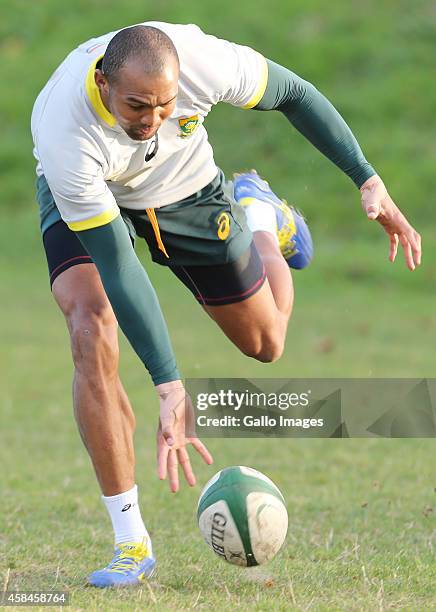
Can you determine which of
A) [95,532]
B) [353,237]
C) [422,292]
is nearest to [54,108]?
[95,532]

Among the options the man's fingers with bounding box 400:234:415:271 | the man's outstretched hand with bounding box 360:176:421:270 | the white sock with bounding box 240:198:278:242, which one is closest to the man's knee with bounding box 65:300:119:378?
the man's outstretched hand with bounding box 360:176:421:270

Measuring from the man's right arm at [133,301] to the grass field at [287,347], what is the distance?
0.95 meters

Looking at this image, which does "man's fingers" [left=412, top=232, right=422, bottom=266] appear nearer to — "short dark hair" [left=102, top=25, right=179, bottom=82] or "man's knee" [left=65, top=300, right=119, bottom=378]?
"man's knee" [left=65, top=300, right=119, bottom=378]

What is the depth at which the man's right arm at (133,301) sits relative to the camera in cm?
494

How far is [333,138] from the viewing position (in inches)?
240

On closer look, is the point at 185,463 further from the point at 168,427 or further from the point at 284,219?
the point at 284,219

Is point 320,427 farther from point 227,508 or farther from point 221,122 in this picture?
point 221,122

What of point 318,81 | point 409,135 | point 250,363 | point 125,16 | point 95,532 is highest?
point 125,16

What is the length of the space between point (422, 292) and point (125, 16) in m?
12.6

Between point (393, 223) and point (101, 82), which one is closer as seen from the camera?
point (101, 82)

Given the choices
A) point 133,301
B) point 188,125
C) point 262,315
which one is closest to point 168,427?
point 133,301

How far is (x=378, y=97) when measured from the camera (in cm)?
2652

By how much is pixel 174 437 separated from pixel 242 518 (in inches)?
23.3

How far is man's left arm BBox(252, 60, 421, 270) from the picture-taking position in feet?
19.5
